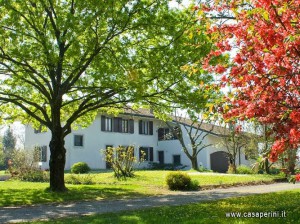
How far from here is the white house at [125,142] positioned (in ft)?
Answer: 120

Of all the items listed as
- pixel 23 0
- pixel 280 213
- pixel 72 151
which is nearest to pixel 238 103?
pixel 280 213

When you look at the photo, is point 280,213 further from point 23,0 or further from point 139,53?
point 23,0

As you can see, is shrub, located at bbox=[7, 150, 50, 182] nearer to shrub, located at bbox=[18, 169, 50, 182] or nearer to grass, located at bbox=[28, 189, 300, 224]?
shrub, located at bbox=[18, 169, 50, 182]

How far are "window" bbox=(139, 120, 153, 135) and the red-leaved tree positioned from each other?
118 ft

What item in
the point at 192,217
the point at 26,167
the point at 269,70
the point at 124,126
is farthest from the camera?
the point at 124,126

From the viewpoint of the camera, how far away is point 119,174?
2411 cm

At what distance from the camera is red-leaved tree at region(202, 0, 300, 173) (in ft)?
17.8

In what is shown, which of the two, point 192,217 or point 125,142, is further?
point 125,142

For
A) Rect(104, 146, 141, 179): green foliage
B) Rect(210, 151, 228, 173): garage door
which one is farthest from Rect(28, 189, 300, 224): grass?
Rect(210, 151, 228, 173): garage door

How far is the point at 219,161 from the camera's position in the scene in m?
41.8

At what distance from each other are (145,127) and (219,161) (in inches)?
379

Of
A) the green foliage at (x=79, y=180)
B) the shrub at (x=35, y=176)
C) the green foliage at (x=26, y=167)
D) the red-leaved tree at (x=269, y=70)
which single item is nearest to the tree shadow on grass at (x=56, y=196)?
the green foliage at (x=79, y=180)

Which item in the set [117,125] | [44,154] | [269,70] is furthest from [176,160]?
[269,70]

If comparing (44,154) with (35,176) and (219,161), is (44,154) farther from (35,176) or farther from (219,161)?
(219,161)
